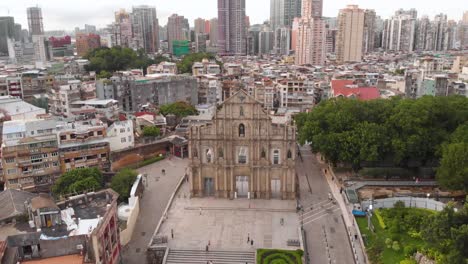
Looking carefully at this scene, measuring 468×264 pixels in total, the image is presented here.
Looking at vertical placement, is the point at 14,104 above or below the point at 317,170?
above

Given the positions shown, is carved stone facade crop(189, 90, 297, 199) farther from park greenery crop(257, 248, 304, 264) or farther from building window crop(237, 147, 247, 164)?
park greenery crop(257, 248, 304, 264)

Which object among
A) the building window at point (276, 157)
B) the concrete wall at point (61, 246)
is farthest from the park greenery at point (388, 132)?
the concrete wall at point (61, 246)

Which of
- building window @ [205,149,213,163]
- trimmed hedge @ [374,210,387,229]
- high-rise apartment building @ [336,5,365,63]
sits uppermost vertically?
high-rise apartment building @ [336,5,365,63]

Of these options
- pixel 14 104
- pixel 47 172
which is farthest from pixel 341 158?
pixel 14 104

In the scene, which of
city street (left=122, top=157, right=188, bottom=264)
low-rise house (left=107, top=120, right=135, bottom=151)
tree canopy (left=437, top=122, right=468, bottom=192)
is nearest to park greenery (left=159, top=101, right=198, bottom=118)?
city street (left=122, top=157, right=188, bottom=264)

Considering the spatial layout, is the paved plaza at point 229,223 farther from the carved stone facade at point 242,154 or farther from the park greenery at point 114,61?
the park greenery at point 114,61

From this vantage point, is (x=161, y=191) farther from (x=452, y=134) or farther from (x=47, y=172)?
(x=452, y=134)
